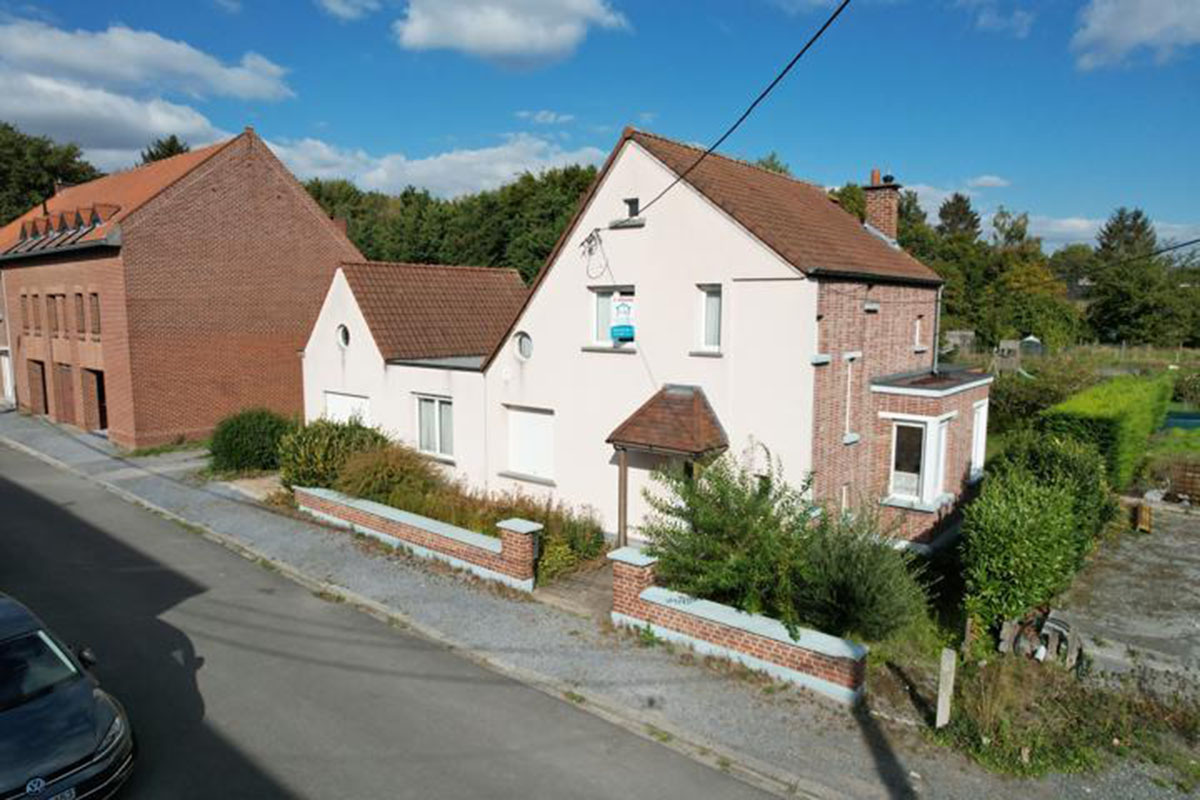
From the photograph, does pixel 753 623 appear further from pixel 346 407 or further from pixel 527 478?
pixel 346 407

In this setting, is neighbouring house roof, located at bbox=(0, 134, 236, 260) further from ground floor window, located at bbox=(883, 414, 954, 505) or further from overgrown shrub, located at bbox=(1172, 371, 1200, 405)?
overgrown shrub, located at bbox=(1172, 371, 1200, 405)

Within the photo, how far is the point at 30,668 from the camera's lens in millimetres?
7129

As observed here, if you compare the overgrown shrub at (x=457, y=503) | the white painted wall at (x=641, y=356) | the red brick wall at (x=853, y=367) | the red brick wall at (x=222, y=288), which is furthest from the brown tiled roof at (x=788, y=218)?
the red brick wall at (x=222, y=288)

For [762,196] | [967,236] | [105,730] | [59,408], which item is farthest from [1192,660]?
[967,236]

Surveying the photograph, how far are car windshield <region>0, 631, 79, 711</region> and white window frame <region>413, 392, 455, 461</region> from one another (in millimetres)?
10228

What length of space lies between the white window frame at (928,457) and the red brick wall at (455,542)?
7.26 metres

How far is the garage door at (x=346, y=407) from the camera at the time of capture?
1920cm

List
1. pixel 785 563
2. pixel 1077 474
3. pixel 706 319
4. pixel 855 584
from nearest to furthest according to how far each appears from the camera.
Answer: pixel 855 584 → pixel 785 563 → pixel 1077 474 → pixel 706 319

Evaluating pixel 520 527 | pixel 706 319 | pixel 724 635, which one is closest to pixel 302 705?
pixel 520 527

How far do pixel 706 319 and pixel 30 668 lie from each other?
33.5 ft

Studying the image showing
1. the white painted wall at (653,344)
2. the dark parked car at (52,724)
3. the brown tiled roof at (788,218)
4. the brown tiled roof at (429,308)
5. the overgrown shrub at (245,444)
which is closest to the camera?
the dark parked car at (52,724)

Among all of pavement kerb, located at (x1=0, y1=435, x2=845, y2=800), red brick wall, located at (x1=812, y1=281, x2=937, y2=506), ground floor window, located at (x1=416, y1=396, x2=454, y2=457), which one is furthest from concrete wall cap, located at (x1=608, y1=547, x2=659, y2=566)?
ground floor window, located at (x1=416, y1=396, x2=454, y2=457)

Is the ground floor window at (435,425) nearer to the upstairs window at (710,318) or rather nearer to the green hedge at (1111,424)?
the upstairs window at (710,318)

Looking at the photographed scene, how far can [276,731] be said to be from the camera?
7910mm
